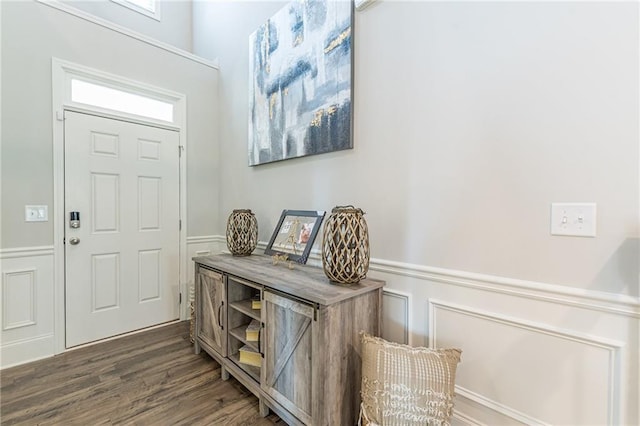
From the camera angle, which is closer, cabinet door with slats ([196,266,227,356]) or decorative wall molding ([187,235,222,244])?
cabinet door with slats ([196,266,227,356])

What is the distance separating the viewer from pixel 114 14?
3.22 m

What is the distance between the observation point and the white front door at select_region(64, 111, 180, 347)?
8.00 feet

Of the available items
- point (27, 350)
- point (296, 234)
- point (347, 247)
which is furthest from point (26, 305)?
point (347, 247)

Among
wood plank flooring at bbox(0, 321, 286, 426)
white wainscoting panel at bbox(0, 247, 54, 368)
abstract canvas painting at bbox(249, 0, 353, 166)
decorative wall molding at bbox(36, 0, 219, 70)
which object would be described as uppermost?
decorative wall molding at bbox(36, 0, 219, 70)

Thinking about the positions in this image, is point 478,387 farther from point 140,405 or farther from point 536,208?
point 140,405

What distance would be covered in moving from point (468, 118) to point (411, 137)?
0.30 metres

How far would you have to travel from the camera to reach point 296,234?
81.9 inches

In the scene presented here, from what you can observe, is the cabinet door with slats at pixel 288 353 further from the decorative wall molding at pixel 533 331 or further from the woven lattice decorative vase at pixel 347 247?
the decorative wall molding at pixel 533 331

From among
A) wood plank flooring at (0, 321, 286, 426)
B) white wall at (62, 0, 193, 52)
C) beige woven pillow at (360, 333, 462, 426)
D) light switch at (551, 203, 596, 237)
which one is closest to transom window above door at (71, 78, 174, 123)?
white wall at (62, 0, 193, 52)

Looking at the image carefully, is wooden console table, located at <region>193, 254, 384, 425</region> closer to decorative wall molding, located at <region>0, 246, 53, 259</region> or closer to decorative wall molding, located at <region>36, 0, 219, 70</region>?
decorative wall molding, located at <region>0, 246, 53, 259</region>

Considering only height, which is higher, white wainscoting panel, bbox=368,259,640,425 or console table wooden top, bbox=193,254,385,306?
console table wooden top, bbox=193,254,385,306

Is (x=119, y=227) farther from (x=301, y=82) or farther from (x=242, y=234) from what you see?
(x=301, y=82)

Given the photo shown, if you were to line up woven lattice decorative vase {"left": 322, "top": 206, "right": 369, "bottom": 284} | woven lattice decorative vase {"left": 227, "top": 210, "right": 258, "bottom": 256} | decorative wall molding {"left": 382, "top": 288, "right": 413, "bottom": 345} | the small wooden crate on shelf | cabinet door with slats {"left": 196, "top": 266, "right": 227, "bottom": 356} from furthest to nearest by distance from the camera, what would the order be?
1. woven lattice decorative vase {"left": 227, "top": 210, "right": 258, "bottom": 256}
2. cabinet door with slats {"left": 196, "top": 266, "right": 227, "bottom": 356}
3. the small wooden crate on shelf
4. decorative wall molding {"left": 382, "top": 288, "right": 413, "bottom": 345}
5. woven lattice decorative vase {"left": 322, "top": 206, "right": 369, "bottom": 284}

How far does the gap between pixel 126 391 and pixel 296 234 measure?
153 centimetres
